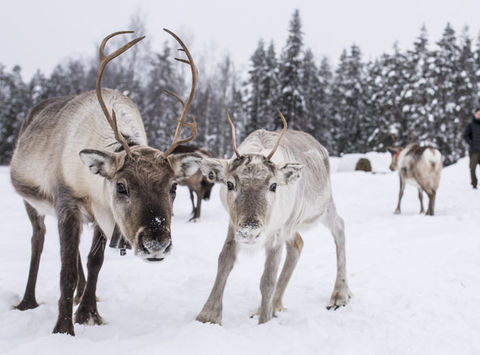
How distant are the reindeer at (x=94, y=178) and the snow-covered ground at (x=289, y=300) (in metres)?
0.48

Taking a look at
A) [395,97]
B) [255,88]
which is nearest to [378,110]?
[395,97]

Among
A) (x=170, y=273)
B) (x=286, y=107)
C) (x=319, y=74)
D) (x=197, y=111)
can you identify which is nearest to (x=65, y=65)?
(x=197, y=111)

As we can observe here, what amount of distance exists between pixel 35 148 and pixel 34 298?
148cm

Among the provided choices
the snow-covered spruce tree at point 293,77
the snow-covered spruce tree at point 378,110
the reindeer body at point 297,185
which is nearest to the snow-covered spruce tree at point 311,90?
the snow-covered spruce tree at point 378,110

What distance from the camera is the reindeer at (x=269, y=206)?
3.39m

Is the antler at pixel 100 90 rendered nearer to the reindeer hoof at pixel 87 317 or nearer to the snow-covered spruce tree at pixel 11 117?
the reindeer hoof at pixel 87 317

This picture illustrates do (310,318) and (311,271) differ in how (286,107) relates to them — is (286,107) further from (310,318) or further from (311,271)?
(310,318)

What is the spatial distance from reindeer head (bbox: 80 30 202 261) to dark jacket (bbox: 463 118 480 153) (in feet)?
39.1

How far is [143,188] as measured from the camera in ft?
9.52

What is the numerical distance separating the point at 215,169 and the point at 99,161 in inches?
40.8

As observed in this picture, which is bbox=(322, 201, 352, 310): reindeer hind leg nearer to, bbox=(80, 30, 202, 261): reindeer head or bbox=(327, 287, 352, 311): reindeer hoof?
bbox=(327, 287, 352, 311): reindeer hoof

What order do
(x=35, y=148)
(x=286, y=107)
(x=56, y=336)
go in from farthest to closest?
(x=286, y=107) → (x=35, y=148) → (x=56, y=336)

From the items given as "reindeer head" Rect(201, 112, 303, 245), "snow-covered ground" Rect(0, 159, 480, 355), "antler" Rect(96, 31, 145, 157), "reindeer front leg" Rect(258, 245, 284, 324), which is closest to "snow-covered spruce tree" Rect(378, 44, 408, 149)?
"snow-covered ground" Rect(0, 159, 480, 355)

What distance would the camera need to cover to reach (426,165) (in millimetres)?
11031
